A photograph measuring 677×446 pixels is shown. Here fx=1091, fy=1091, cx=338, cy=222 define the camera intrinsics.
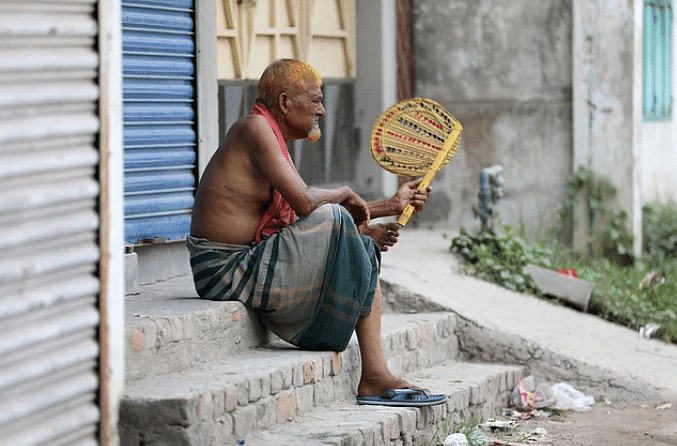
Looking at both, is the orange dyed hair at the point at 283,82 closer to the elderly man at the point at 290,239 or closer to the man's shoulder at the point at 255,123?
the elderly man at the point at 290,239

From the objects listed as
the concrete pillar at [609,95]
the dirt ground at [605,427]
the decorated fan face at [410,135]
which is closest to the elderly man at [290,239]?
the decorated fan face at [410,135]

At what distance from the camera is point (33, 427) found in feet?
11.0

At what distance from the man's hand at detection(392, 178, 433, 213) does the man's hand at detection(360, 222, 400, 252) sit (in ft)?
0.31

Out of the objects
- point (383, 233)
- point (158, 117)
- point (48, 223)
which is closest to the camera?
point (48, 223)

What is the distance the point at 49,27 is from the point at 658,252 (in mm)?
7074

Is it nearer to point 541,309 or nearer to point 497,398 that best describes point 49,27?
point 497,398

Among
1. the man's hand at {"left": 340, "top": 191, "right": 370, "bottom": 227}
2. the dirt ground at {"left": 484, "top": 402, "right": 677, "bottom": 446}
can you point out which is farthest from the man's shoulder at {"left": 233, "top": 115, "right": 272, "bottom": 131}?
the dirt ground at {"left": 484, "top": 402, "right": 677, "bottom": 446}

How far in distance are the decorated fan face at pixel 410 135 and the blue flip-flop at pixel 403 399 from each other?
105 cm

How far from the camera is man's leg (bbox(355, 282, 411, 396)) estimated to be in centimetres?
485

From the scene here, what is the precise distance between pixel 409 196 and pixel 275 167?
0.69 metres

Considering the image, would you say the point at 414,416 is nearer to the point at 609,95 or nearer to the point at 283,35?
the point at 283,35

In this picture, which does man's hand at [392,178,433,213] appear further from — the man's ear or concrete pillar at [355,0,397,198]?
concrete pillar at [355,0,397,198]

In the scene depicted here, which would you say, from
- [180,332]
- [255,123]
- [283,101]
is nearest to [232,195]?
[255,123]

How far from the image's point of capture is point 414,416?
186 inches
